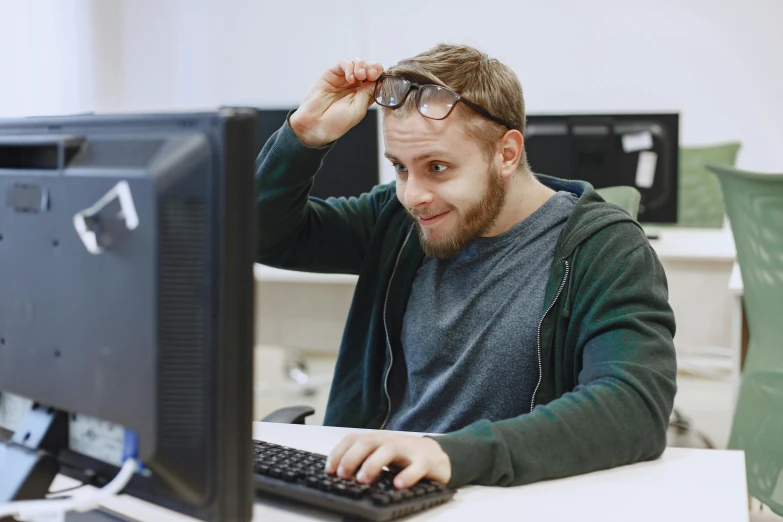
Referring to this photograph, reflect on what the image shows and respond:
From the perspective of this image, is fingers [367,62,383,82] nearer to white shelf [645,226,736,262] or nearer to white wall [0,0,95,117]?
white shelf [645,226,736,262]

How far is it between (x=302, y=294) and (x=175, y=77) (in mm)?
2833

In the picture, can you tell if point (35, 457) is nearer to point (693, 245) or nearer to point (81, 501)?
point (81, 501)

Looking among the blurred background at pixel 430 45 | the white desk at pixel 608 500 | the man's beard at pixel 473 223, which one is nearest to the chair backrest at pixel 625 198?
the man's beard at pixel 473 223

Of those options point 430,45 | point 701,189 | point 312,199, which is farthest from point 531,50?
point 312,199

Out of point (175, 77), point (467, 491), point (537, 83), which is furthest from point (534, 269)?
point (175, 77)

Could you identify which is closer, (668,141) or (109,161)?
(109,161)

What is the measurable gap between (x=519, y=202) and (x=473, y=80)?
23 cm

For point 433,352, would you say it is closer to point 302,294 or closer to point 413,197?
point 413,197

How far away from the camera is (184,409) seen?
715 millimetres

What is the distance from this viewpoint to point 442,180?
1.47 m

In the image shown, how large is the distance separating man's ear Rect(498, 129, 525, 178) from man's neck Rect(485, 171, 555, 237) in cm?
3

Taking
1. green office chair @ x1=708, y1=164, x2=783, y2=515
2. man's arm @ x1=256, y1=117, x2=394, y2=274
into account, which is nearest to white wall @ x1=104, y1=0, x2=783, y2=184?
green office chair @ x1=708, y1=164, x2=783, y2=515

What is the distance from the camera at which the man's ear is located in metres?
1.52

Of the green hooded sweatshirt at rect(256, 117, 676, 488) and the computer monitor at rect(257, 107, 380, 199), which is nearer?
the green hooded sweatshirt at rect(256, 117, 676, 488)
